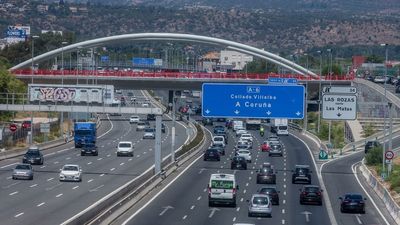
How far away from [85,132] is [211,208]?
147 feet

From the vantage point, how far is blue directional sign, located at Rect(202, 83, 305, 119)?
60594 millimetres

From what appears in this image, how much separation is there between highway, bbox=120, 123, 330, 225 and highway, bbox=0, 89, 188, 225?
3006 mm

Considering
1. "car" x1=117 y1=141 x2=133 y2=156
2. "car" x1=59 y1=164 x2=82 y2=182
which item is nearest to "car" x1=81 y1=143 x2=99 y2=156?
"car" x1=117 y1=141 x2=133 y2=156

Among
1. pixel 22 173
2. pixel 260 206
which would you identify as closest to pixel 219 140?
pixel 22 173

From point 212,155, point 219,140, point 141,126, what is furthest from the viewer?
point 141,126

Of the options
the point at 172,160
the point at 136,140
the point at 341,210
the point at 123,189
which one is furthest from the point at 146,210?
the point at 136,140

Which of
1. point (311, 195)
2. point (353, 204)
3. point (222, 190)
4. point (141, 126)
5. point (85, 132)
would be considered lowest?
point (353, 204)

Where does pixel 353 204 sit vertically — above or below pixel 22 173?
below

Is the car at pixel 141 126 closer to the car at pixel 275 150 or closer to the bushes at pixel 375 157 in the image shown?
the car at pixel 275 150

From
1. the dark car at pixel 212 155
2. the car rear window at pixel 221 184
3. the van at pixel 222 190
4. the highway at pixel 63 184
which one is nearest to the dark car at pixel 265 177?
the highway at pixel 63 184

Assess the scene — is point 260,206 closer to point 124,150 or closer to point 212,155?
point 212,155

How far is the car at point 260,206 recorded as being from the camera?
48656mm

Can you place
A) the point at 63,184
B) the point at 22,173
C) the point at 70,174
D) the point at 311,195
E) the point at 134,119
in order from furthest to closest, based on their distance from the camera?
the point at 134,119
the point at 22,173
the point at 70,174
the point at 63,184
the point at 311,195

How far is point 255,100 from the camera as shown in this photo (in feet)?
199
